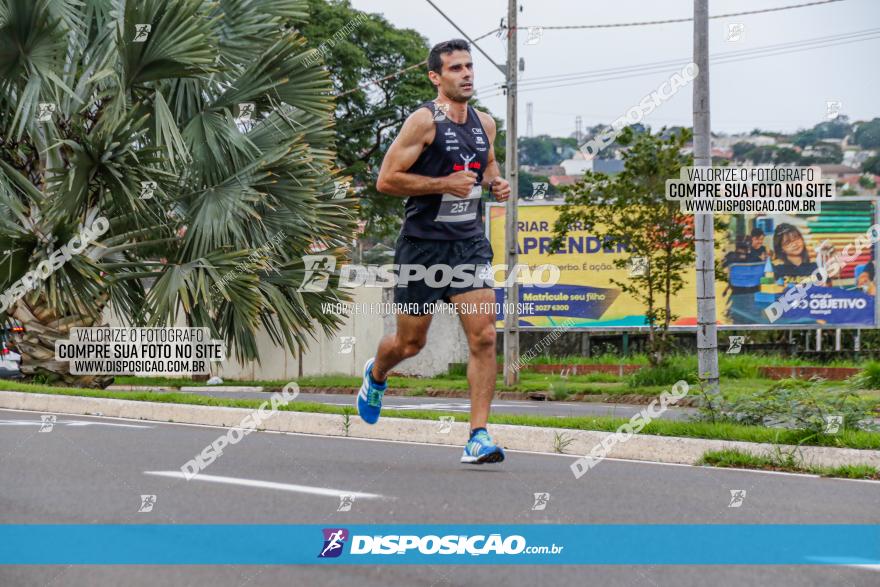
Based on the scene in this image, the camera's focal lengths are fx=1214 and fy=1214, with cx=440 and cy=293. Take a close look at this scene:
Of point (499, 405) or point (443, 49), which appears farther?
point (499, 405)

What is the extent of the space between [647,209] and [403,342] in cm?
1451

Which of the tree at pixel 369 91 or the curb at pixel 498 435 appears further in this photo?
the tree at pixel 369 91

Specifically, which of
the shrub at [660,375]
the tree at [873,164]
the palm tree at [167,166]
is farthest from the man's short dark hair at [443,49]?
the tree at [873,164]

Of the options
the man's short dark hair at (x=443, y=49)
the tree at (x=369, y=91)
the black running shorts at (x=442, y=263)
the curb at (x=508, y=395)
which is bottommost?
the curb at (x=508, y=395)

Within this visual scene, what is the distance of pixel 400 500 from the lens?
18.9 ft

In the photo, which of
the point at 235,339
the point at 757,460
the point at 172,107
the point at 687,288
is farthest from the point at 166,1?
the point at 687,288

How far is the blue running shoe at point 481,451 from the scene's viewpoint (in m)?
6.65

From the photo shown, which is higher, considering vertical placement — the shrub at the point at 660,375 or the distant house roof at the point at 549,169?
the distant house roof at the point at 549,169

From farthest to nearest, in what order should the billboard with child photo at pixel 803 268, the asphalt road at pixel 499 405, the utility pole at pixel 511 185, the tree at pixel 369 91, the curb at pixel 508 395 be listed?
the tree at pixel 369 91 → the billboard with child photo at pixel 803 268 → the utility pole at pixel 511 185 → the curb at pixel 508 395 → the asphalt road at pixel 499 405

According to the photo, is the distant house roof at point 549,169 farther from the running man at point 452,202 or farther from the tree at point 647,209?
the running man at point 452,202

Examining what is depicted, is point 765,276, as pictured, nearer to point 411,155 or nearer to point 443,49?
point 443,49

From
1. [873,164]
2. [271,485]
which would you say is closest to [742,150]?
[873,164]

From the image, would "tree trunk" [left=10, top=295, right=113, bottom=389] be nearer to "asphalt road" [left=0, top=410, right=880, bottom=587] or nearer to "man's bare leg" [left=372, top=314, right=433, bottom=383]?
"asphalt road" [left=0, top=410, right=880, bottom=587]

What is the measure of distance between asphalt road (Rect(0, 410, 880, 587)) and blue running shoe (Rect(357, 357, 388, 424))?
30 cm
